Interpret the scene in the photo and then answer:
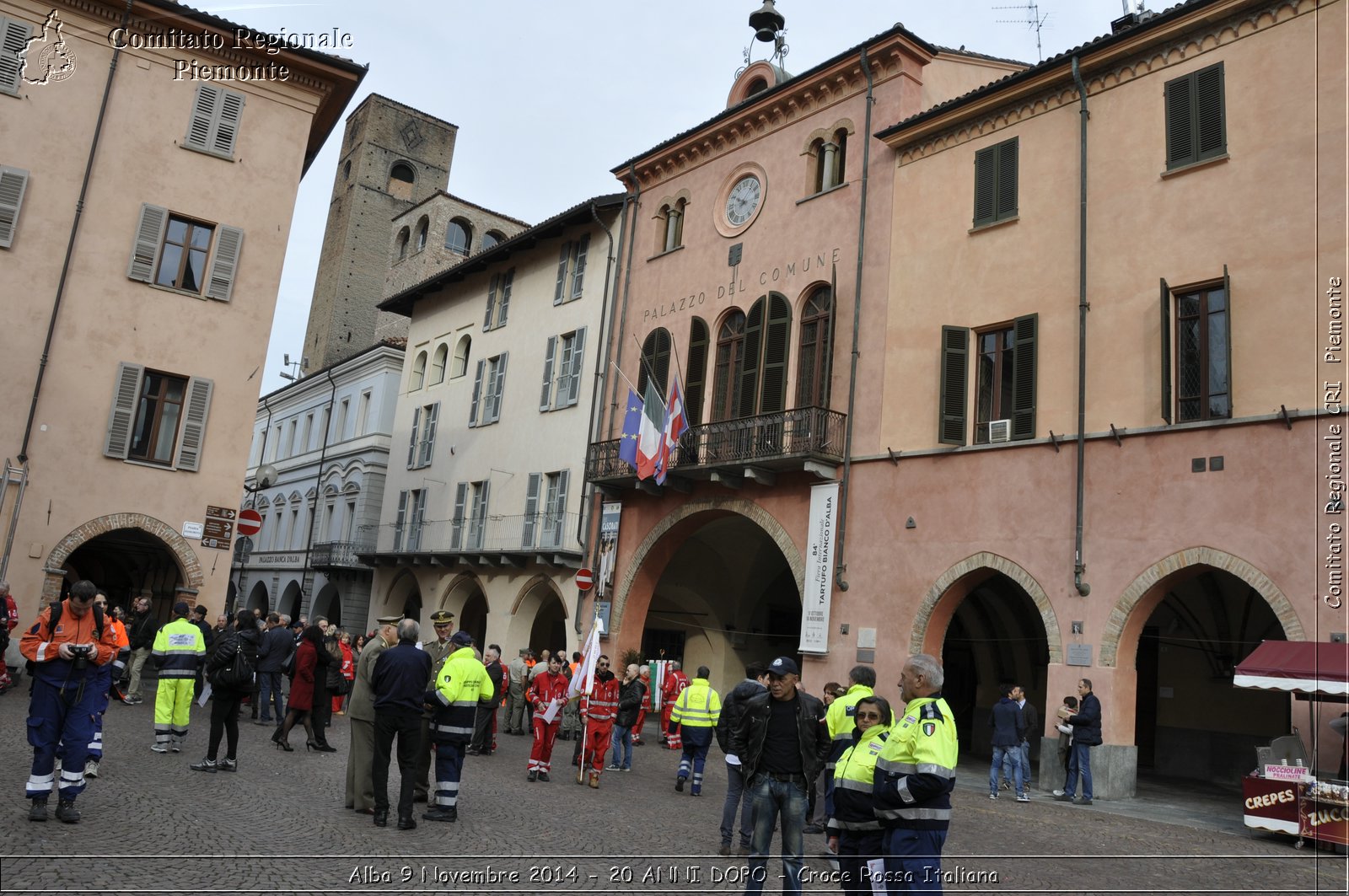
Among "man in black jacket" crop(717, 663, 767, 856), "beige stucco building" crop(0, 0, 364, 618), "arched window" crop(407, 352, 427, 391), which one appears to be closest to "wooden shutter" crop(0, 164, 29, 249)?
"beige stucco building" crop(0, 0, 364, 618)

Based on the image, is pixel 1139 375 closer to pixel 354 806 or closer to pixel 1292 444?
pixel 1292 444

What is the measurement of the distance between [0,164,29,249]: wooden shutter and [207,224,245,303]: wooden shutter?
11.5ft

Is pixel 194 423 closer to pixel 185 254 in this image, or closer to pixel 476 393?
pixel 185 254

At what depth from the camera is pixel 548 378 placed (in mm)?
29359

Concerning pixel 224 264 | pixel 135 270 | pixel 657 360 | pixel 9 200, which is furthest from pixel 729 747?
pixel 9 200

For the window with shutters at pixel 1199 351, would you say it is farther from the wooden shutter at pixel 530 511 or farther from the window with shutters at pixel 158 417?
the window with shutters at pixel 158 417

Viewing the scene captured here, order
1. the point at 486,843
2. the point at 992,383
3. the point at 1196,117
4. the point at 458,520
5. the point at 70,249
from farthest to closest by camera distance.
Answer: the point at 458,520 → the point at 70,249 → the point at 992,383 → the point at 1196,117 → the point at 486,843

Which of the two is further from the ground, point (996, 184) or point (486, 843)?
point (996, 184)

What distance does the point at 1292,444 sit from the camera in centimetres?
1425

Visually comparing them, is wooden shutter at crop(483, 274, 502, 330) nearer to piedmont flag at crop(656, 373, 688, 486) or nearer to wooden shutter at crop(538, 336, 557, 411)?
wooden shutter at crop(538, 336, 557, 411)

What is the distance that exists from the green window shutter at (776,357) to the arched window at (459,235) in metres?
29.6

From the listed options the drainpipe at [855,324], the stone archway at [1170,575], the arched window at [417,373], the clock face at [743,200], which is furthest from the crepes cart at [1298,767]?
the arched window at [417,373]

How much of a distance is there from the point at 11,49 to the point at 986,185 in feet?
62.4

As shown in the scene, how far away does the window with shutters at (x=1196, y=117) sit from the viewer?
1600 cm
